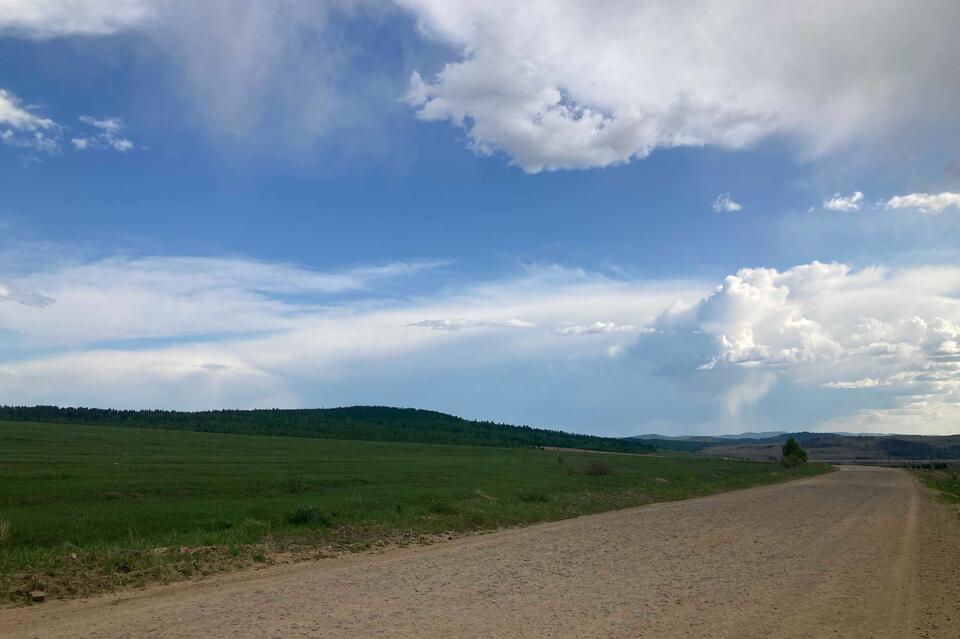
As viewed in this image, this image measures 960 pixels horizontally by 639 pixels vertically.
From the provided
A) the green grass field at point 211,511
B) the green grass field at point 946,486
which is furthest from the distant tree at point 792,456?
the green grass field at point 211,511

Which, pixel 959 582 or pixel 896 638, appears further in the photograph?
pixel 959 582

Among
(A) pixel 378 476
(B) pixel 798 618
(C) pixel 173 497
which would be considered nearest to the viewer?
(B) pixel 798 618

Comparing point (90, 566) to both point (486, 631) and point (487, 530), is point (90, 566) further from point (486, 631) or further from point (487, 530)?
point (487, 530)

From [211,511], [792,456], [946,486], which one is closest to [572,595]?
[211,511]

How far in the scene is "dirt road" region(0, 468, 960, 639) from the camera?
1053 cm

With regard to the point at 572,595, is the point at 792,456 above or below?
below

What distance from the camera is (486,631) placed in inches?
407

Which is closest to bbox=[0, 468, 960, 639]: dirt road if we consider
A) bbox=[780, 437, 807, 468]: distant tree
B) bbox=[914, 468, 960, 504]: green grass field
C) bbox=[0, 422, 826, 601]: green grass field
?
bbox=[0, 422, 826, 601]: green grass field

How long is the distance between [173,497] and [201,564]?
55.1ft

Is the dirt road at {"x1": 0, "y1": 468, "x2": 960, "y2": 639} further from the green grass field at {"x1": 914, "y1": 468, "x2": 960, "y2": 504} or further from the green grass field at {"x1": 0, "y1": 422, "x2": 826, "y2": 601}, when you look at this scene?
the green grass field at {"x1": 914, "y1": 468, "x2": 960, "y2": 504}

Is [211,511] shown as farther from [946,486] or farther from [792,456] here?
[792,456]

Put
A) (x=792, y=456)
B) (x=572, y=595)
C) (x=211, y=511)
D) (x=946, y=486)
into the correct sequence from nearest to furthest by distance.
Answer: (x=572, y=595) → (x=211, y=511) → (x=946, y=486) → (x=792, y=456)

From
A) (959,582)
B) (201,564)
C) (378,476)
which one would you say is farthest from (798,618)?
(378,476)

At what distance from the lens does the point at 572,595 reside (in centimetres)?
1316
